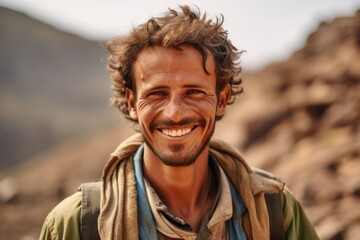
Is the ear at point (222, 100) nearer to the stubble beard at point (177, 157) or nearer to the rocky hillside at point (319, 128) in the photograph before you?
the stubble beard at point (177, 157)

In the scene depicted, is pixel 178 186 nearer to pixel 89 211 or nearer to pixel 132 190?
pixel 132 190

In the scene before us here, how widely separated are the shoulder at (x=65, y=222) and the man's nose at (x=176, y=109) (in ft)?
2.29

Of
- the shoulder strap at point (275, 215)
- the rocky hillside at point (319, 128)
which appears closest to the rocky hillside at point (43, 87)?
the rocky hillside at point (319, 128)

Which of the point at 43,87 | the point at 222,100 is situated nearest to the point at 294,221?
→ the point at 222,100

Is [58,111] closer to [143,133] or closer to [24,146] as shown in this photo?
[24,146]

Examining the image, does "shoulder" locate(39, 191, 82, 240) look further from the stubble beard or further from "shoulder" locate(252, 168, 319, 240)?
"shoulder" locate(252, 168, 319, 240)

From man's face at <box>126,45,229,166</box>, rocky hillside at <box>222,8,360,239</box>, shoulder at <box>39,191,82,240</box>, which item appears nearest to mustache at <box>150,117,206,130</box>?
man's face at <box>126,45,229,166</box>

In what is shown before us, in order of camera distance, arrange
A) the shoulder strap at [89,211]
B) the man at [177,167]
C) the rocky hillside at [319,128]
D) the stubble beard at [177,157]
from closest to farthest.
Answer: the shoulder strap at [89,211] → the man at [177,167] → the stubble beard at [177,157] → the rocky hillside at [319,128]

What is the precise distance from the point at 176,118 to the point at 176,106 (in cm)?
7

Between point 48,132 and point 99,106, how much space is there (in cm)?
1260

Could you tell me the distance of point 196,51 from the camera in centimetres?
321

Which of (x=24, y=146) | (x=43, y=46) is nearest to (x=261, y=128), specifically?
(x=24, y=146)

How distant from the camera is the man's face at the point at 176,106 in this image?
3.04 meters

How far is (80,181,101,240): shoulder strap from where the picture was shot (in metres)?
2.84
